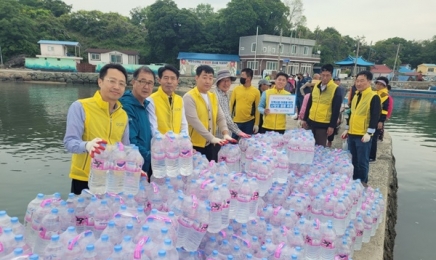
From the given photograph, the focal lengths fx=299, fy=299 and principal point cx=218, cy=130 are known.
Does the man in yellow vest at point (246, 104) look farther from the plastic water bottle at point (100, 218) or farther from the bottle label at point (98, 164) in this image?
the plastic water bottle at point (100, 218)

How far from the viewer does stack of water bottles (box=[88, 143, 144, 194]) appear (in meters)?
2.49

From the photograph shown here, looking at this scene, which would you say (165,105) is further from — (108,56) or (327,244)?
(108,56)

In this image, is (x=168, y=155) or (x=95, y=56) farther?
(x=95, y=56)

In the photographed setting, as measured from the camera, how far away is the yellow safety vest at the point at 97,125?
273 cm

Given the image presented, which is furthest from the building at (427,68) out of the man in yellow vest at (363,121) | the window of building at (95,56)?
the man in yellow vest at (363,121)

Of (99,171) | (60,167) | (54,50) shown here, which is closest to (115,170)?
(99,171)

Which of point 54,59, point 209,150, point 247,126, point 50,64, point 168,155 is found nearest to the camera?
point 168,155

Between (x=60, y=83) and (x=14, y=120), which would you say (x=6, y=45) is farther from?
(x=14, y=120)

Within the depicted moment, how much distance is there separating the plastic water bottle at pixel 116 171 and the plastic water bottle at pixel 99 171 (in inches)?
1.6

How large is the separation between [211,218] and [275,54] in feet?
153

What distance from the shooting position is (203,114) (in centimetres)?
422

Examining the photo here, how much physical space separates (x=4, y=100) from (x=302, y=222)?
81.8 feet

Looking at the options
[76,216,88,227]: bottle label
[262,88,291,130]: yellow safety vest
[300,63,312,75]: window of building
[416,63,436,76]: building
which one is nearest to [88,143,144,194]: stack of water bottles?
[76,216,88,227]: bottle label

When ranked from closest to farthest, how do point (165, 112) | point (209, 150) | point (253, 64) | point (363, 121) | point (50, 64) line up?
1. point (165, 112)
2. point (209, 150)
3. point (363, 121)
4. point (50, 64)
5. point (253, 64)
